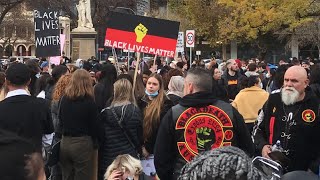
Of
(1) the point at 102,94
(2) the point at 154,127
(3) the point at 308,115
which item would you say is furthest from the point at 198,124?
(1) the point at 102,94

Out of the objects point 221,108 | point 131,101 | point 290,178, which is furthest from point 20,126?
point 290,178

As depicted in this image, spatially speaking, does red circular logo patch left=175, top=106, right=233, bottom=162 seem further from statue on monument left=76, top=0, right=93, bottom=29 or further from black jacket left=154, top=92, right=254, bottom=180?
statue on monument left=76, top=0, right=93, bottom=29

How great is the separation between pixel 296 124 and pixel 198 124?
3.94 feet

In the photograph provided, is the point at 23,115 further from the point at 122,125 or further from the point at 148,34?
the point at 148,34

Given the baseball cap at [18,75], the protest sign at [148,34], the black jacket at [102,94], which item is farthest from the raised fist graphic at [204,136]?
the protest sign at [148,34]

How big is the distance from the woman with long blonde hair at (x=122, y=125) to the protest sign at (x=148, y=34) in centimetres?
349

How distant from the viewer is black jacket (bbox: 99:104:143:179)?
6.87 meters

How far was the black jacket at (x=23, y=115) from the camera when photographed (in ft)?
18.5

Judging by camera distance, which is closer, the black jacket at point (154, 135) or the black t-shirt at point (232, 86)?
the black jacket at point (154, 135)

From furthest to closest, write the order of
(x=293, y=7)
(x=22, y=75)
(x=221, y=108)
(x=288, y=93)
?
(x=293, y=7) < (x=22, y=75) < (x=288, y=93) < (x=221, y=108)

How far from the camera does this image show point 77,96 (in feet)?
22.6

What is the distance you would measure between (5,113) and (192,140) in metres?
2.00

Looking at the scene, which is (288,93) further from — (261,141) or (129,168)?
(129,168)

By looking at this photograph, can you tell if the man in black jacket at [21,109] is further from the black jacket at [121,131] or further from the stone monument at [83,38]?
the stone monument at [83,38]
